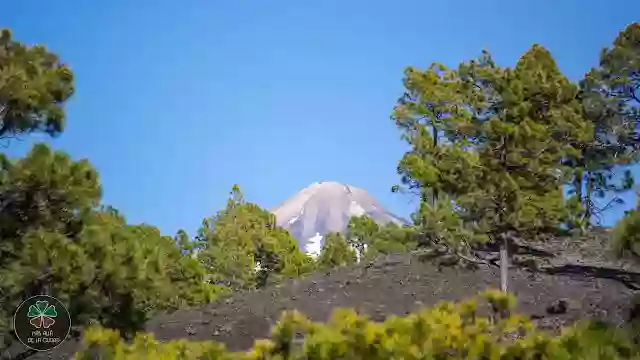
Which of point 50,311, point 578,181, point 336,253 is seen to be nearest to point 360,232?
point 336,253

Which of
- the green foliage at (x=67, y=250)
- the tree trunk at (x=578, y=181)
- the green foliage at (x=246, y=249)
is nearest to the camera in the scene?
the green foliage at (x=67, y=250)

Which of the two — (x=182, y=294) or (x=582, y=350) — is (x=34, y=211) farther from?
(x=182, y=294)

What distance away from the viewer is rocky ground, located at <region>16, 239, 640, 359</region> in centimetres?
1262

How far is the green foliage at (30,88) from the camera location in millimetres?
6414

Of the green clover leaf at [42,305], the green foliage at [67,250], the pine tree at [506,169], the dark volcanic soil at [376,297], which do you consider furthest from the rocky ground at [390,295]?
the green clover leaf at [42,305]

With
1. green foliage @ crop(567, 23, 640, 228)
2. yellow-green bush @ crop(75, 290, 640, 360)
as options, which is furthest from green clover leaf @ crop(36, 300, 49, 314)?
green foliage @ crop(567, 23, 640, 228)

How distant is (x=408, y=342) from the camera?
3771mm

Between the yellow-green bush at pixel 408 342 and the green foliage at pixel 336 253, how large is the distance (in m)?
20.0

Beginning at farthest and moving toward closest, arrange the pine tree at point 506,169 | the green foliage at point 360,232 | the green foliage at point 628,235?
the green foliage at point 360,232, the pine tree at point 506,169, the green foliage at point 628,235

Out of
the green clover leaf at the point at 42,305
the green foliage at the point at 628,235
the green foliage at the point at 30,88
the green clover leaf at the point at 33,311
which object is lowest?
the green clover leaf at the point at 33,311

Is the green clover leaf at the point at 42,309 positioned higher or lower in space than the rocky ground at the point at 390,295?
lower

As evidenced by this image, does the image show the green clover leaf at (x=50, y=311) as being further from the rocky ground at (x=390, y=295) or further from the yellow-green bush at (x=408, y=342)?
the rocky ground at (x=390, y=295)

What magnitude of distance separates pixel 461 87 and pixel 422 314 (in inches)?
595

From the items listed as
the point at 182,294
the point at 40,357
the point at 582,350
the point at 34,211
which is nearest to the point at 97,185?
the point at 34,211
